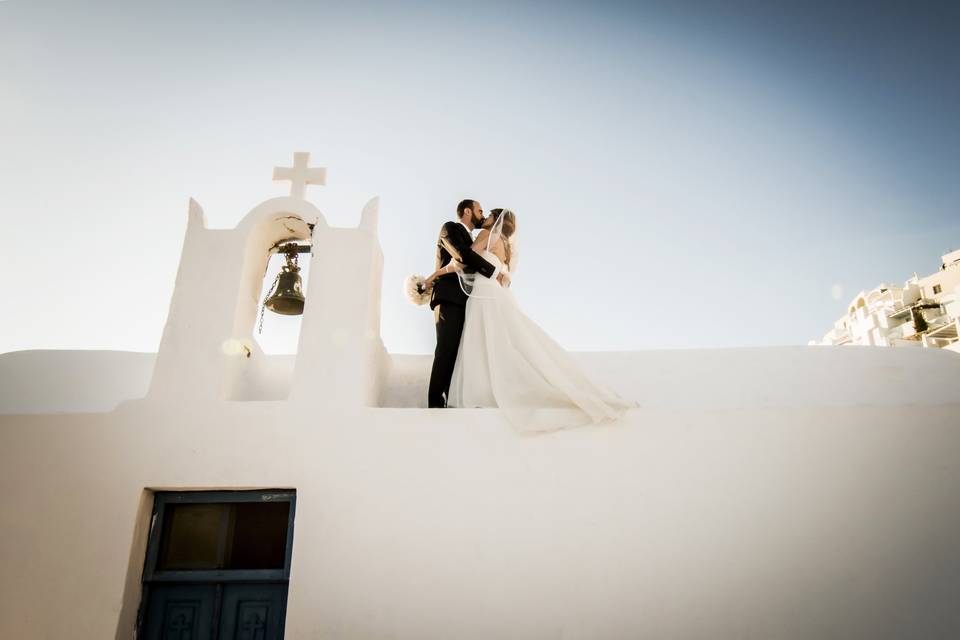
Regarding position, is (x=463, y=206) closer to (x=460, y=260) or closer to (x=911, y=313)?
(x=460, y=260)

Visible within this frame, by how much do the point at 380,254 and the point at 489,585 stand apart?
268 centimetres

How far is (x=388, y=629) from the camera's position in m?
3.58

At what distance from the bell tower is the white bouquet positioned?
394 mm

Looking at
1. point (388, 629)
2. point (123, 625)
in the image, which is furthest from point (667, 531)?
point (123, 625)

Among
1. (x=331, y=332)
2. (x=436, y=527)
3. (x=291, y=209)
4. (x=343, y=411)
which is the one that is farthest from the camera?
→ (x=291, y=209)

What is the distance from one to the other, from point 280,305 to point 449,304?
1.40m

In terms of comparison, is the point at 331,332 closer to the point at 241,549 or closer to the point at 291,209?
the point at 291,209

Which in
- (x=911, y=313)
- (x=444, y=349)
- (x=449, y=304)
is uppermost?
(x=911, y=313)

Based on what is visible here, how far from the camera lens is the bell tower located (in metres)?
4.22

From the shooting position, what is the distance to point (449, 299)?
16.1 ft

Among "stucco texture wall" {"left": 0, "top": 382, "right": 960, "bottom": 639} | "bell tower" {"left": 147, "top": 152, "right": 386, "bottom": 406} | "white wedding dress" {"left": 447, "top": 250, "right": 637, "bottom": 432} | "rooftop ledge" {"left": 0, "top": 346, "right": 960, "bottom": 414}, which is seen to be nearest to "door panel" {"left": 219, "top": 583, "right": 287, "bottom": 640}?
"stucco texture wall" {"left": 0, "top": 382, "right": 960, "bottom": 639}

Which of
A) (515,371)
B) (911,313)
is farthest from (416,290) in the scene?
(911,313)

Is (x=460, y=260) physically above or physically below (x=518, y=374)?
above

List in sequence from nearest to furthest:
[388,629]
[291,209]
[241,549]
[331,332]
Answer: [388,629] → [331,332] → [291,209] → [241,549]
